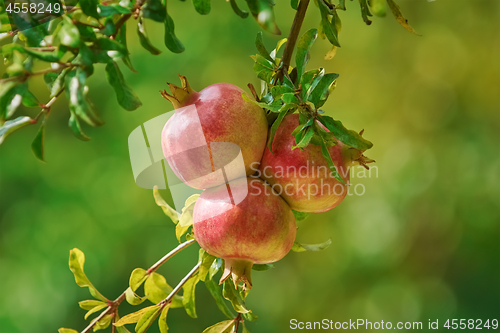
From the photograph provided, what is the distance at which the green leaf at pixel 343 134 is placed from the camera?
482 millimetres

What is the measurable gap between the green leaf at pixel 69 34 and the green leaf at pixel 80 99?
1.1 inches

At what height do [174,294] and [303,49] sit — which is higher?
[303,49]

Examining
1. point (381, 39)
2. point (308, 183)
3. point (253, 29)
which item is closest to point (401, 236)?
point (381, 39)

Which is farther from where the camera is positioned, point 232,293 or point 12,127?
point 232,293

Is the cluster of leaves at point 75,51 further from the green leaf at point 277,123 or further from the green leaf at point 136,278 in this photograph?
the green leaf at point 136,278

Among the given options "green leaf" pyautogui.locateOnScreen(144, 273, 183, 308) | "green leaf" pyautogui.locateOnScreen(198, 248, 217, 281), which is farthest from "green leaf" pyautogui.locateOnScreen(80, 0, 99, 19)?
"green leaf" pyautogui.locateOnScreen(144, 273, 183, 308)

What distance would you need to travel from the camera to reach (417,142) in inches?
82.1

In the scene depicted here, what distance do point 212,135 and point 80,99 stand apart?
6.1 inches

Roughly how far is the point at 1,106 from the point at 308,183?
1.04 feet

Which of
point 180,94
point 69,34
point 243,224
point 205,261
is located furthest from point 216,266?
point 69,34

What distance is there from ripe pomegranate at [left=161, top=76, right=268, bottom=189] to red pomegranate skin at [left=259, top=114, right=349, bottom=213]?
0.8 inches

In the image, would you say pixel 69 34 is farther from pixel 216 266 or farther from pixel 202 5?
pixel 216 266

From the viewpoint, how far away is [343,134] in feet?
1.58

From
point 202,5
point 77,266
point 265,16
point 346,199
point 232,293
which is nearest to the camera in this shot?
point 265,16
